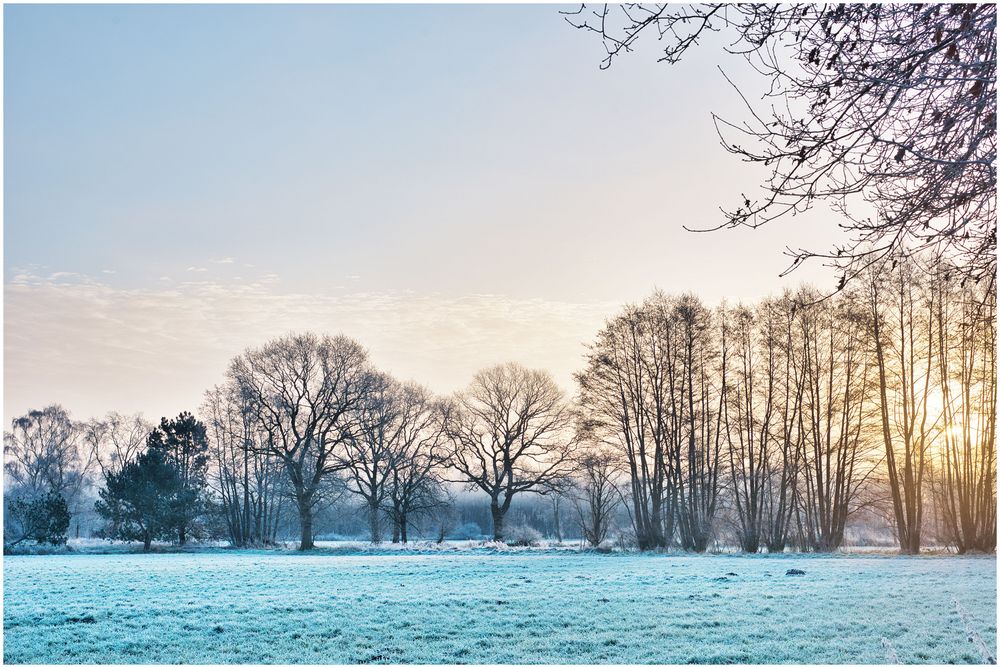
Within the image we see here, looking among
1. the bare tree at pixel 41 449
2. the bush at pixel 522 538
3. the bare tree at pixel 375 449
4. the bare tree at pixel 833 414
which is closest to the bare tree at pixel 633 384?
the bare tree at pixel 833 414

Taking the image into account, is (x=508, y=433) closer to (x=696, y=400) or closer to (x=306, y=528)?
(x=306, y=528)

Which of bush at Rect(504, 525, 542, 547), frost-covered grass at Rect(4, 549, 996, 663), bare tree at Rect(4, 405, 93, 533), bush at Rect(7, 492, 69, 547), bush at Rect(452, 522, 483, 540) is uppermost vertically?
bare tree at Rect(4, 405, 93, 533)

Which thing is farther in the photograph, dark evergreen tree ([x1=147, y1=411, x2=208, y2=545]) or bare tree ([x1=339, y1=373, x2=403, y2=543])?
bare tree ([x1=339, y1=373, x2=403, y2=543])

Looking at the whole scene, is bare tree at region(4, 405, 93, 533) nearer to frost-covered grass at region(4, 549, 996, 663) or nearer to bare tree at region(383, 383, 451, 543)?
bare tree at region(383, 383, 451, 543)

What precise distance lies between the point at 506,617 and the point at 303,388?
2905 cm

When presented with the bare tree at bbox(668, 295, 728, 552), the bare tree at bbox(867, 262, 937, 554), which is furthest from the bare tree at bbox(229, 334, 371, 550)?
the bare tree at bbox(867, 262, 937, 554)

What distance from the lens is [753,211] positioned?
484 centimetres

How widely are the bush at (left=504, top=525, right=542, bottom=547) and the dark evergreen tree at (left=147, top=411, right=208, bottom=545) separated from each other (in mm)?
15188

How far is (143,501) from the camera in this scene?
3762 centimetres

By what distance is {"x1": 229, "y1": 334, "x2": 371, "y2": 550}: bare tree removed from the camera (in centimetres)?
3819

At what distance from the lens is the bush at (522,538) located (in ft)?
116

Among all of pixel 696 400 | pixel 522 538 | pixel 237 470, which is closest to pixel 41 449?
pixel 237 470

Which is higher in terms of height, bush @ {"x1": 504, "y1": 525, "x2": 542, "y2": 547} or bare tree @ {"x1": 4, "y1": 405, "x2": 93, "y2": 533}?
bare tree @ {"x1": 4, "y1": 405, "x2": 93, "y2": 533}

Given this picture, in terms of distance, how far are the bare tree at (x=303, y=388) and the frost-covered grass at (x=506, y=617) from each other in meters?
20.2
